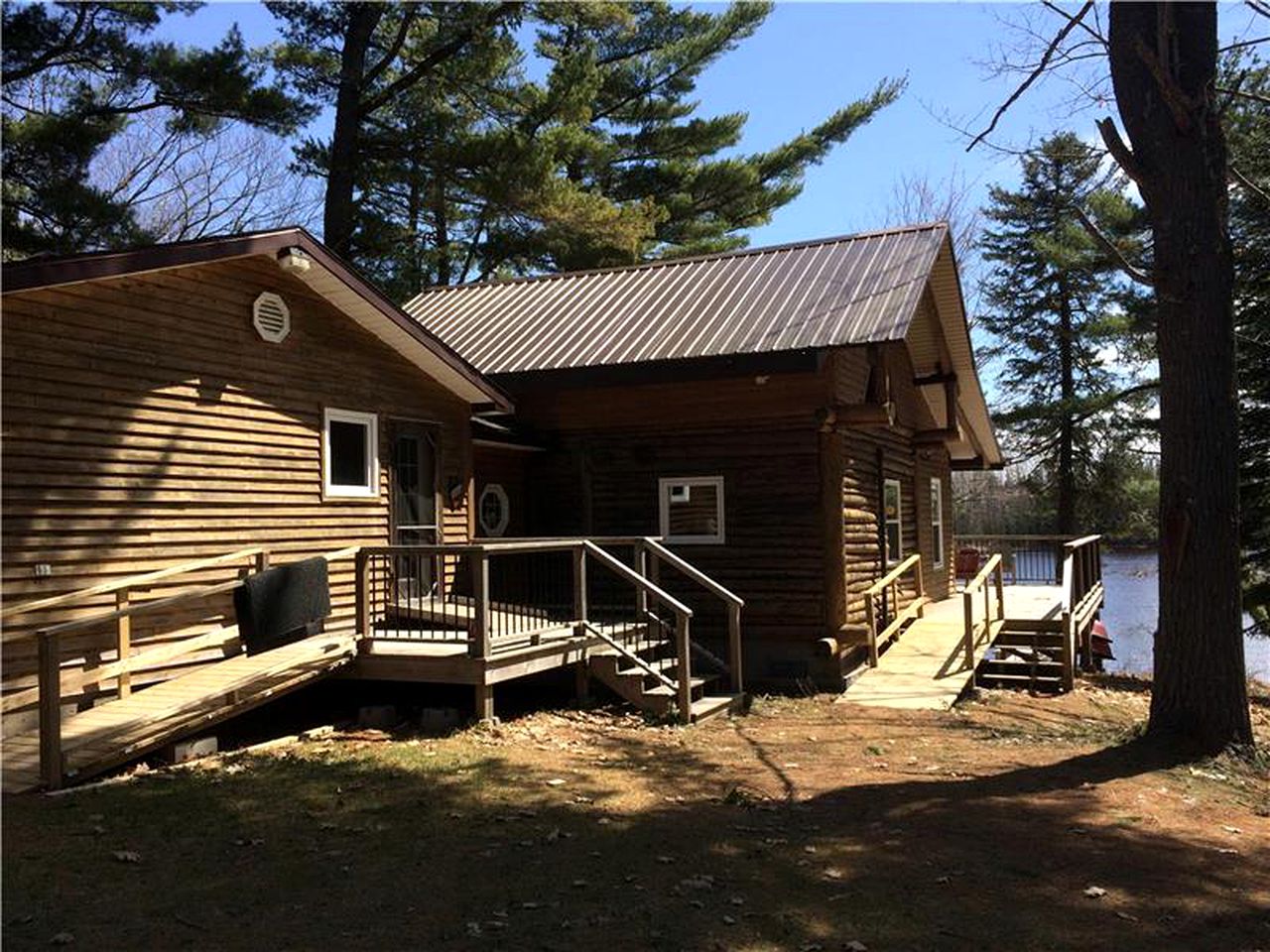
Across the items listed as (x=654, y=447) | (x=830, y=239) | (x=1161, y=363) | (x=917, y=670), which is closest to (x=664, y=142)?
(x=830, y=239)

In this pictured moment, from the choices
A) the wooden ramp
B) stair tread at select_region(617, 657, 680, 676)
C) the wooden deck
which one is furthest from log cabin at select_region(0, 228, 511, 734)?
the wooden deck

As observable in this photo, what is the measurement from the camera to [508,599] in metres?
13.2

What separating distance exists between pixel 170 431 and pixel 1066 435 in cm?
3108

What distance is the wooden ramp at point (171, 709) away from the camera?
662 cm

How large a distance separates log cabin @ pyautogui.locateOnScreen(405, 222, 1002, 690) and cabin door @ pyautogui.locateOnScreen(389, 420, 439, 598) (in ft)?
3.39

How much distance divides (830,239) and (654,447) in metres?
4.77

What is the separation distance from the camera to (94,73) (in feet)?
56.9

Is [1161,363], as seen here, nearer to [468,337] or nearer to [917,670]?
[917,670]

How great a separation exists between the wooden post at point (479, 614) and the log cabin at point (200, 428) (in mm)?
2020

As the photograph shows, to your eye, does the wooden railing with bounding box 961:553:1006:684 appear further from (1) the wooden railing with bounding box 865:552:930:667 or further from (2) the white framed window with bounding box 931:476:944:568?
(2) the white framed window with bounding box 931:476:944:568

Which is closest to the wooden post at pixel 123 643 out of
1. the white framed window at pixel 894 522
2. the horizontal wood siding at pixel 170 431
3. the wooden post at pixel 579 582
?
the horizontal wood siding at pixel 170 431

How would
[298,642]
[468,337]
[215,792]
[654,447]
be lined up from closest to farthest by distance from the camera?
[215,792], [298,642], [654,447], [468,337]

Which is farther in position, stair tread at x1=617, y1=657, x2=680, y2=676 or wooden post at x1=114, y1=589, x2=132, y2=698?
stair tread at x1=617, y1=657, x2=680, y2=676

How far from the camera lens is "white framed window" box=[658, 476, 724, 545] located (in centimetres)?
1299
